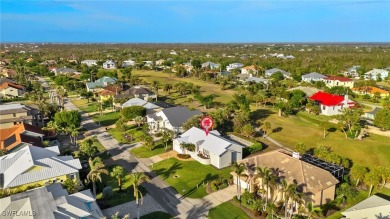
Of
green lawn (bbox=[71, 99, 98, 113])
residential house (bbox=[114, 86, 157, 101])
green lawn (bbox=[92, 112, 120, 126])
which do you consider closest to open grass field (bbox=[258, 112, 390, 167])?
residential house (bbox=[114, 86, 157, 101])

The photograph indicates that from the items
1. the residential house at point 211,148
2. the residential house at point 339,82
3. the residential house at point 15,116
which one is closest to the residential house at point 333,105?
the residential house at point 339,82

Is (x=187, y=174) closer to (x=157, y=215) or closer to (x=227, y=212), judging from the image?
(x=227, y=212)

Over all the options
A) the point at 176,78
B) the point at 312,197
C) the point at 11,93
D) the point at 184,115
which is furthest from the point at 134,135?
the point at 176,78

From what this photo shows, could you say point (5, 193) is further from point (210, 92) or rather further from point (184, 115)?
point (210, 92)

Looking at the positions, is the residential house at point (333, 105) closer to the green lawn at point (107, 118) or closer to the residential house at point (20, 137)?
the green lawn at point (107, 118)

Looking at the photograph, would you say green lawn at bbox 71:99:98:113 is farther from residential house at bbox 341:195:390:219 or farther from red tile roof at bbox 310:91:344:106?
residential house at bbox 341:195:390:219
